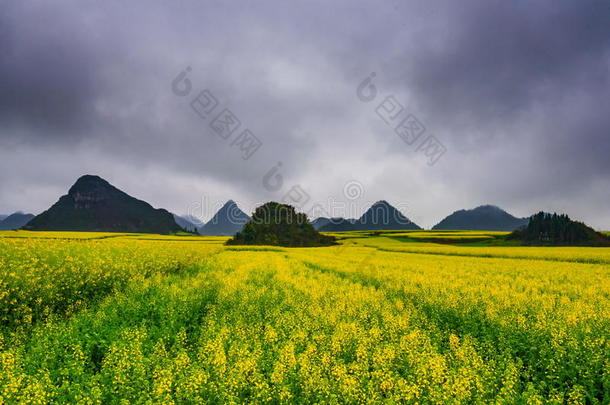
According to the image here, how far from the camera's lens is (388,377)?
13.2 ft

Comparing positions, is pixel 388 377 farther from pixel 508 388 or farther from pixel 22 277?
pixel 22 277

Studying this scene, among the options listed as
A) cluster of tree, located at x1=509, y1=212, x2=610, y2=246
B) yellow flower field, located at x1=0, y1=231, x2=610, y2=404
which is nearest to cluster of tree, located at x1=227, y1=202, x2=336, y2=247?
cluster of tree, located at x1=509, y1=212, x2=610, y2=246

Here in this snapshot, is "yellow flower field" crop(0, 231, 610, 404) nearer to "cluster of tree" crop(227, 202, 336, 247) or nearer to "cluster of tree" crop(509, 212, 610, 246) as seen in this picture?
"cluster of tree" crop(227, 202, 336, 247)

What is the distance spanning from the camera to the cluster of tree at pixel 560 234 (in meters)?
66.3

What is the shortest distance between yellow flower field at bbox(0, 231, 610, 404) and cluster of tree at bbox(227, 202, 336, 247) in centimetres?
5366

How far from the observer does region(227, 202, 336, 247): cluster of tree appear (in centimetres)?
6756

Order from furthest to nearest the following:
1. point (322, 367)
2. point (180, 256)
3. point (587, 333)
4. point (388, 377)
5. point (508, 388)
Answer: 1. point (180, 256)
2. point (587, 333)
3. point (322, 367)
4. point (388, 377)
5. point (508, 388)

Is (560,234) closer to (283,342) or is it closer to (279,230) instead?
(279,230)

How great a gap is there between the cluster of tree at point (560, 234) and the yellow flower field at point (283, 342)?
70.5 metres

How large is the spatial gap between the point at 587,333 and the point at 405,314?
3.93 m

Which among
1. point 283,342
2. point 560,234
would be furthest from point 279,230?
point 560,234

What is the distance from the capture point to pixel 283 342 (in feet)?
18.1

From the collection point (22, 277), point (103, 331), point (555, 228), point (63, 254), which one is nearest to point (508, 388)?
point (103, 331)

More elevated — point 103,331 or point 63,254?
point 63,254
